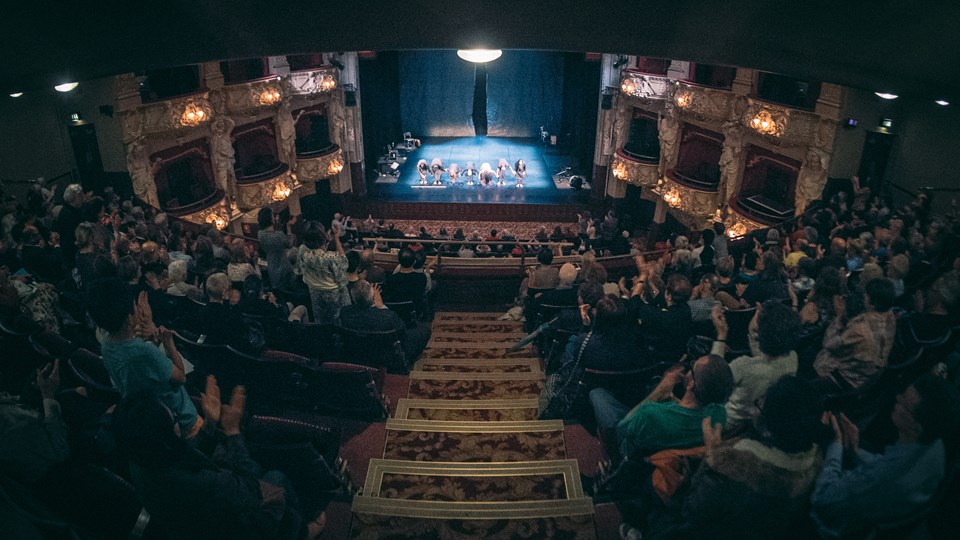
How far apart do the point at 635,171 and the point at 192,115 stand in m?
12.6

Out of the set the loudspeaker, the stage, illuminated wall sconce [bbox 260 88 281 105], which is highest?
illuminated wall sconce [bbox 260 88 281 105]

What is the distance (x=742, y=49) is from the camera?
3275 millimetres

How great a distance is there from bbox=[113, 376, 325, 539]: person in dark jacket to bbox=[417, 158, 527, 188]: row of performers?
16655mm

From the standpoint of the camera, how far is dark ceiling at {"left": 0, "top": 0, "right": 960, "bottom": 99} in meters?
2.53

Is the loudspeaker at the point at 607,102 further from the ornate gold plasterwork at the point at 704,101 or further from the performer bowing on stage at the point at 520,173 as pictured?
the performer bowing on stage at the point at 520,173

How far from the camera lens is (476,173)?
65.0 feet

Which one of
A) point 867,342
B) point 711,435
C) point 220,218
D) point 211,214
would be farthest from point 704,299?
point 220,218

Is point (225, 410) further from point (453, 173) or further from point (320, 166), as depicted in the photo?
point (453, 173)

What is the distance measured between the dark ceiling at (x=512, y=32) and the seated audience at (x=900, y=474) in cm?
160

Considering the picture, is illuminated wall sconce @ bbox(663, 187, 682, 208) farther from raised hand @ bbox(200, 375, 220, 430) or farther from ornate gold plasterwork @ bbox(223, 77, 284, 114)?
raised hand @ bbox(200, 375, 220, 430)

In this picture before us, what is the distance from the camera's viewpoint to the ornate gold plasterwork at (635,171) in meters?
16.9

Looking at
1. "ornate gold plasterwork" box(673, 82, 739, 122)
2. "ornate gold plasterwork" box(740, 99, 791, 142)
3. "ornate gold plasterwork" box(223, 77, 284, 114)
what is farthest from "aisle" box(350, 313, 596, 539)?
"ornate gold plasterwork" box(223, 77, 284, 114)

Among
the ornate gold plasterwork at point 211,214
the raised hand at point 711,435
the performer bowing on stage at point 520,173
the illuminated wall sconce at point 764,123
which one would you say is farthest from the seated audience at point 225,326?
the performer bowing on stage at point 520,173

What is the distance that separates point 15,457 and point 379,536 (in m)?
1.82
